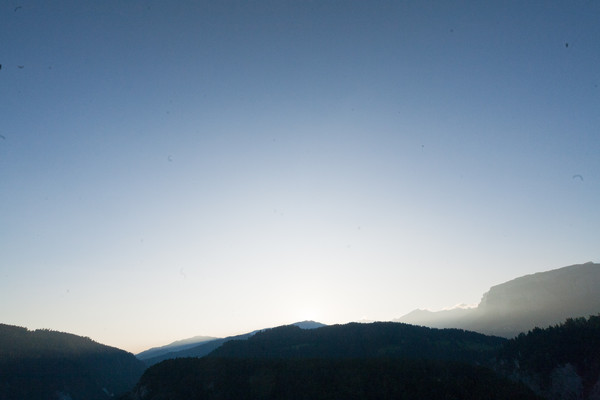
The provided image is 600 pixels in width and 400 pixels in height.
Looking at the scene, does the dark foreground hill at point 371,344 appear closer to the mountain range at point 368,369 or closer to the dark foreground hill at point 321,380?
the mountain range at point 368,369

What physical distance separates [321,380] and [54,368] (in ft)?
489

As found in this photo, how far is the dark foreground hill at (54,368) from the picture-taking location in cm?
12406

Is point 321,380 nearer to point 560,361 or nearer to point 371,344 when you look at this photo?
point 560,361

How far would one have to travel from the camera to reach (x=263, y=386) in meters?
72.9

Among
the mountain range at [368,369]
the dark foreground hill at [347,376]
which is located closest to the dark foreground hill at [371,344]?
the mountain range at [368,369]

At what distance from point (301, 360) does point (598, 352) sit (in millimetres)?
63471

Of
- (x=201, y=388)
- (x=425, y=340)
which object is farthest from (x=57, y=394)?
A: (x=425, y=340)

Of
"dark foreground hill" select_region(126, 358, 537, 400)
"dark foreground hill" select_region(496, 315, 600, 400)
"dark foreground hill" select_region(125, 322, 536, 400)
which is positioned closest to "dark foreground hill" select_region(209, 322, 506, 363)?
"dark foreground hill" select_region(125, 322, 536, 400)

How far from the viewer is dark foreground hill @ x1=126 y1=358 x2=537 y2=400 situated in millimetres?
55812

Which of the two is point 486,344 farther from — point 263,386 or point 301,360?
point 263,386

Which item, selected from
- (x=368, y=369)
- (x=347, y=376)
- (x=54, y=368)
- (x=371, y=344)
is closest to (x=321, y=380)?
(x=347, y=376)

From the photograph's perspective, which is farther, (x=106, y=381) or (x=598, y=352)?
(x=106, y=381)

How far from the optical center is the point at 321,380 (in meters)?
67.1

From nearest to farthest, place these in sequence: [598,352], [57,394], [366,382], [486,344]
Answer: [598,352] → [366,382] → [486,344] → [57,394]
